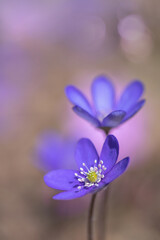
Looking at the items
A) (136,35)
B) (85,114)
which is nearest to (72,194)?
(85,114)

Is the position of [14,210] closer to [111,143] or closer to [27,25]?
[111,143]

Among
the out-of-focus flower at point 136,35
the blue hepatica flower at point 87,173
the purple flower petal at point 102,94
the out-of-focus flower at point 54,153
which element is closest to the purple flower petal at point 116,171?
the blue hepatica flower at point 87,173

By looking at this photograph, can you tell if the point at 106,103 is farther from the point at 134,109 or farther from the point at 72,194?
the point at 72,194

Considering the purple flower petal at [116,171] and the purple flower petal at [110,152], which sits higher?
the purple flower petal at [110,152]

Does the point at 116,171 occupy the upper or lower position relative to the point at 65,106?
lower

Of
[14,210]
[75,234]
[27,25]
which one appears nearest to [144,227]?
[75,234]

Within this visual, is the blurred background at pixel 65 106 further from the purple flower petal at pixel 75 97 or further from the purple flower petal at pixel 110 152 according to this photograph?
the purple flower petal at pixel 110 152
